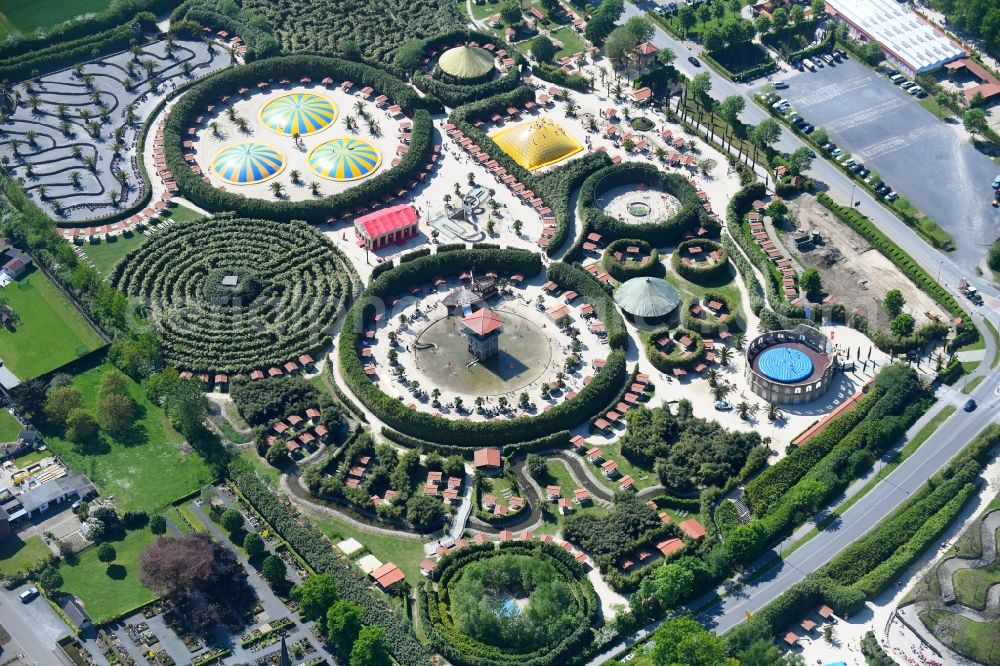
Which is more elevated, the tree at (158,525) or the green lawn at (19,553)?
the tree at (158,525)

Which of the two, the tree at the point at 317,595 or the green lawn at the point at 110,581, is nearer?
the tree at the point at 317,595

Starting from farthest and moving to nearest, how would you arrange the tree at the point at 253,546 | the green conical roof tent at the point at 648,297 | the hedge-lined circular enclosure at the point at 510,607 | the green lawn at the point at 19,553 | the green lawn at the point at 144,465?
the green conical roof tent at the point at 648,297
the green lawn at the point at 144,465
the green lawn at the point at 19,553
the tree at the point at 253,546
the hedge-lined circular enclosure at the point at 510,607

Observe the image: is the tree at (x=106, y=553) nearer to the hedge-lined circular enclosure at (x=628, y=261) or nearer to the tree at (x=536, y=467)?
the tree at (x=536, y=467)

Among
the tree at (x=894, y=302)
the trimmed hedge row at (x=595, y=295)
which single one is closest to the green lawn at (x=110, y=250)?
the trimmed hedge row at (x=595, y=295)

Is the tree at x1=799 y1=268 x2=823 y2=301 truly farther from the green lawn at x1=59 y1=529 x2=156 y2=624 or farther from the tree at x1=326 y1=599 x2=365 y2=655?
the green lawn at x1=59 y1=529 x2=156 y2=624

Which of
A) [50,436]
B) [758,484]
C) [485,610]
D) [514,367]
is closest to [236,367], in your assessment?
[50,436]

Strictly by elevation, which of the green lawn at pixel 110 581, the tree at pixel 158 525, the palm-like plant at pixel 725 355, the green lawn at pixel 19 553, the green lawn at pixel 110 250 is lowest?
the palm-like plant at pixel 725 355

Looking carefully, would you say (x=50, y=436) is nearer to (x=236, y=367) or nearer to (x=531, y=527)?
(x=236, y=367)

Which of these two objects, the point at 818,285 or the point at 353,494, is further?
Result: the point at 818,285
